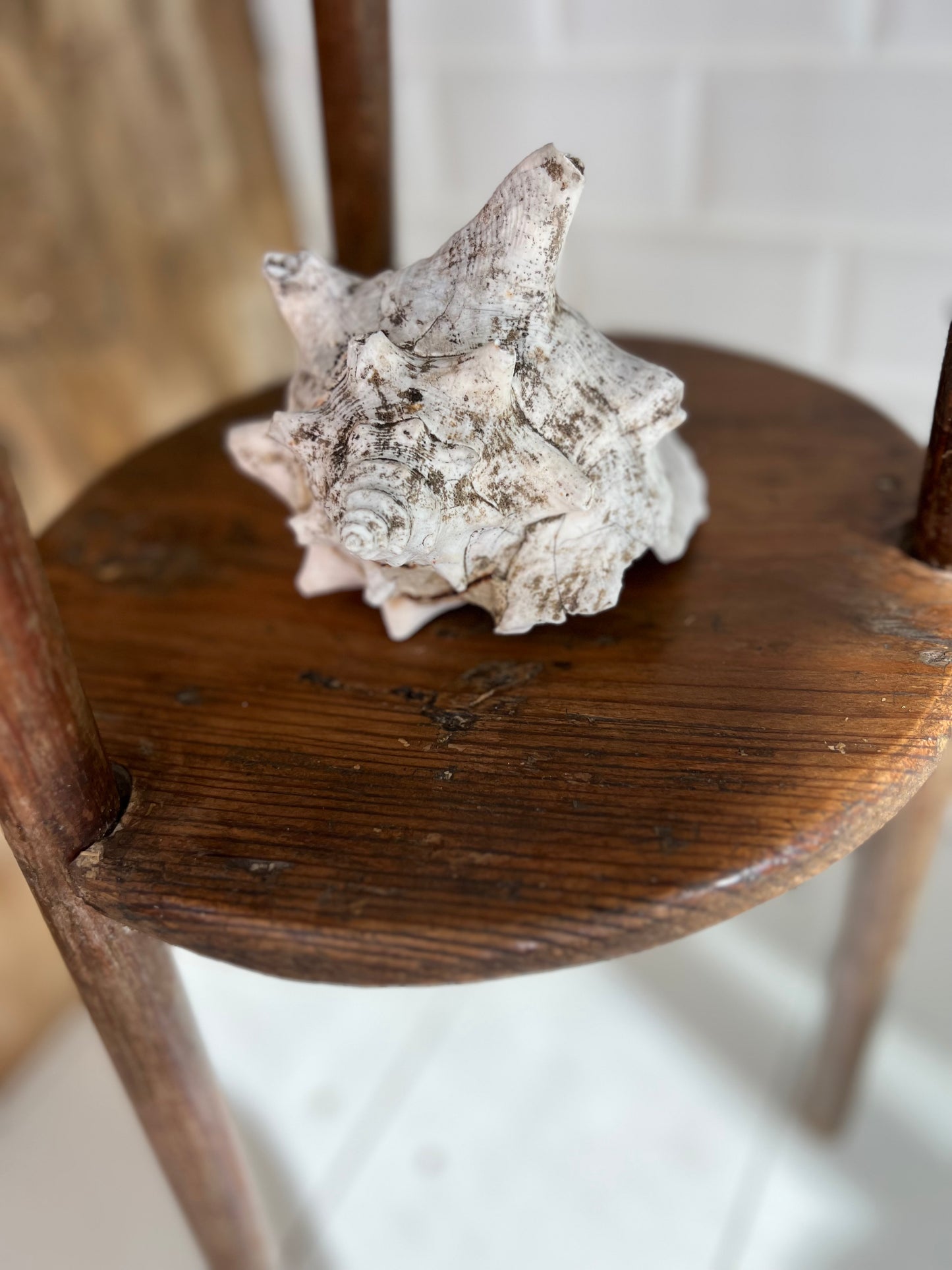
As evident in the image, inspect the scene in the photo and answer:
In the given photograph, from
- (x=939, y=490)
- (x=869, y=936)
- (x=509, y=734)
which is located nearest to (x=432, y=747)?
(x=509, y=734)

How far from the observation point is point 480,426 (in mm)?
409

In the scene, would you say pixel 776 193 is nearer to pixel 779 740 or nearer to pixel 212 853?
pixel 779 740

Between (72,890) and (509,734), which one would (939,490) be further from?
(72,890)

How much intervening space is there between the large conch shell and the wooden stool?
4 centimetres

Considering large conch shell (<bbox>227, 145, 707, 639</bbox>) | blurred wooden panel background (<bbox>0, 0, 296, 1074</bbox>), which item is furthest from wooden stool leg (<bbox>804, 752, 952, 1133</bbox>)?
blurred wooden panel background (<bbox>0, 0, 296, 1074</bbox>)

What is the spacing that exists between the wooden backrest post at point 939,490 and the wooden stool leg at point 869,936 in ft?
0.44

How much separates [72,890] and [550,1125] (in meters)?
0.54

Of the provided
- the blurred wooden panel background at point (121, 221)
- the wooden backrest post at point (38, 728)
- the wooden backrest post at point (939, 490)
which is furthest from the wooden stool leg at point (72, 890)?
the blurred wooden panel background at point (121, 221)

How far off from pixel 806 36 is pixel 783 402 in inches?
10.1

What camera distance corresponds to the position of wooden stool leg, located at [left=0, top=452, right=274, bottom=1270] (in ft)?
1.12

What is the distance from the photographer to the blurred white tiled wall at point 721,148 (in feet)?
2.27

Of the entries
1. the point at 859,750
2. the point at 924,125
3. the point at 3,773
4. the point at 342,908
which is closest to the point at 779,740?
the point at 859,750

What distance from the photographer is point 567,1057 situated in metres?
0.85

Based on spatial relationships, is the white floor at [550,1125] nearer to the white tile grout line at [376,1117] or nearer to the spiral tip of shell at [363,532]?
the white tile grout line at [376,1117]
